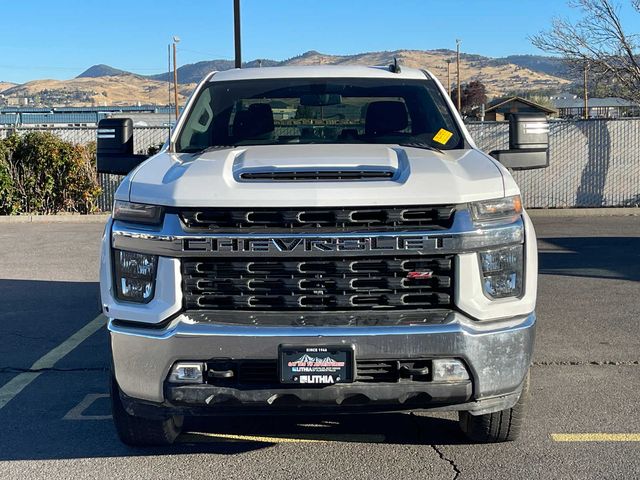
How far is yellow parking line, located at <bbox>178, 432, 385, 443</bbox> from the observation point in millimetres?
4801

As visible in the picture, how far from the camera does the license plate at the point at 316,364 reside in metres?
3.83

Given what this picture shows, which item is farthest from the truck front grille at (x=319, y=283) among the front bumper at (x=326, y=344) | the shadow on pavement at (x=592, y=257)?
the shadow on pavement at (x=592, y=257)

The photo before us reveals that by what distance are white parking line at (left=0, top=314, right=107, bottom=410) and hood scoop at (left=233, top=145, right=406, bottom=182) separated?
2576 mm

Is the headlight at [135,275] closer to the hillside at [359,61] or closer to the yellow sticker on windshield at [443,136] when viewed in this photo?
the yellow sticker on windshield at [443,136]

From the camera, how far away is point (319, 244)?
3898 mm

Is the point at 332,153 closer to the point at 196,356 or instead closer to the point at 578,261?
the point at 196,356

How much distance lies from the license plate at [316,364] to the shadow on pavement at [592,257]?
21.9 feet

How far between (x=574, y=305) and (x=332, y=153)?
4567 mm

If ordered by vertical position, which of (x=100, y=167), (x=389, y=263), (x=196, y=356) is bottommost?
(x=196, y=356)

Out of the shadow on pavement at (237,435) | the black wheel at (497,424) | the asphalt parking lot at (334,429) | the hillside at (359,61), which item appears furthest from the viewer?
the hillside at (359,61)

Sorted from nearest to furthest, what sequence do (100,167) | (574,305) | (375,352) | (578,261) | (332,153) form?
(375,352) < (332,153) < (100,167) < (574,305) < (578,261)

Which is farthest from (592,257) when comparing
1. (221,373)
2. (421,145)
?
(221,373)

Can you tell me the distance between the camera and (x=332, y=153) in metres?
4.60

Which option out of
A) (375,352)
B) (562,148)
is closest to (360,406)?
(375,352)
